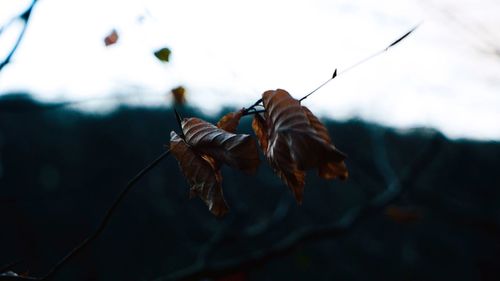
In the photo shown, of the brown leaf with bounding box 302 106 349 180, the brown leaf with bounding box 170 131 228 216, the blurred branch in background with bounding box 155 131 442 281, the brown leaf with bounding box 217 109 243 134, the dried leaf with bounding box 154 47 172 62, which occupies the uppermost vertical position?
the dried leaf with bounding box 154 47 172 62

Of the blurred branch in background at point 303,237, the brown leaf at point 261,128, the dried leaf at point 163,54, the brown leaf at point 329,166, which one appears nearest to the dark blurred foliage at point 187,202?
the blurred branch in background at point 303,237

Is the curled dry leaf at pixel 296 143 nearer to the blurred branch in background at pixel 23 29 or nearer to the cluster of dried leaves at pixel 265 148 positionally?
the cluster of dried leaves at pixel 265 148

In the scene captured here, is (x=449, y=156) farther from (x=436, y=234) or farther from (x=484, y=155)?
(x=436, y=234)

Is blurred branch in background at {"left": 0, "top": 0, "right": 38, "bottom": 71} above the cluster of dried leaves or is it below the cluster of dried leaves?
above

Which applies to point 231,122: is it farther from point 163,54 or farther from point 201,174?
point 163,54

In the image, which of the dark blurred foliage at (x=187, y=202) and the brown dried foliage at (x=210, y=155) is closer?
the brown dried foliage at (x=210, y=155)

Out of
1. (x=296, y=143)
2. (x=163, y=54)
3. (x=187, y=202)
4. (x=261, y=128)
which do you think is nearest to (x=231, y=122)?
(x=261, y=128)

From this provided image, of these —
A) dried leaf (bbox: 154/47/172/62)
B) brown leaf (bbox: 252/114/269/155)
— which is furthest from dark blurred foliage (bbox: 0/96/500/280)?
brown leaf (bbox: 252/114/269/155)

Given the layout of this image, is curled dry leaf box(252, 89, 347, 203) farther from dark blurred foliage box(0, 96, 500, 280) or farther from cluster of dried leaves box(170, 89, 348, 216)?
dark blurred foliage box(0, 96, 500, 280)
